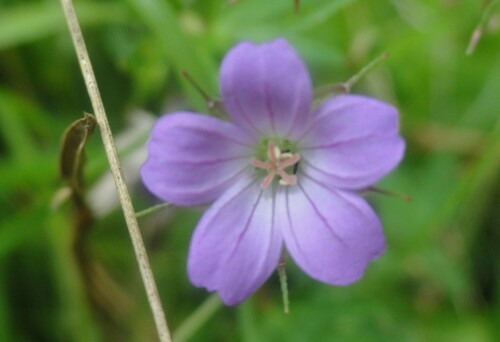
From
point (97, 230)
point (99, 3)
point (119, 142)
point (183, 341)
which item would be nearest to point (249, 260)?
point (183, 341)

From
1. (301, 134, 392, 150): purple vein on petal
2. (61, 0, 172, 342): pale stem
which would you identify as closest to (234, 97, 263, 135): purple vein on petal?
(301, 134, 392, 150): purple vein on petal

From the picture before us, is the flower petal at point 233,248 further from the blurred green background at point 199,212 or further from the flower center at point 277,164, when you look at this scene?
the blurred green background at point 199,212

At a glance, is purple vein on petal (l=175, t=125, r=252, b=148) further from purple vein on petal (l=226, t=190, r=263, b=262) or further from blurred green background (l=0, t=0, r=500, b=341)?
blurred green background (l=0, t=0, r=500, b=341)

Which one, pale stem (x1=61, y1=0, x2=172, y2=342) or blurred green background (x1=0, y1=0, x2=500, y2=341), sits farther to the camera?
blurred green background (x1=0, y1=0, x2=500, y2=341)

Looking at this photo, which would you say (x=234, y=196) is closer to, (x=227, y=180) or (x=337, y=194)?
(x=227, y=180)

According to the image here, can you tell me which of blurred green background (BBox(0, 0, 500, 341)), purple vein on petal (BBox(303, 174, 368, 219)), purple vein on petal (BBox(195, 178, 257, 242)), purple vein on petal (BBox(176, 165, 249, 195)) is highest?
purple vein on petal (BBox(176, 165, 249, 195))

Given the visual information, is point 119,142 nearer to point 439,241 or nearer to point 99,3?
point 99,3

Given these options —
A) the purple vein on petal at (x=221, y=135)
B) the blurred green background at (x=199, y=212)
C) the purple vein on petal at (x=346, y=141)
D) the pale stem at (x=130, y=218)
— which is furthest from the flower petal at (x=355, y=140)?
the blurred green background at (x=199, y=212)
